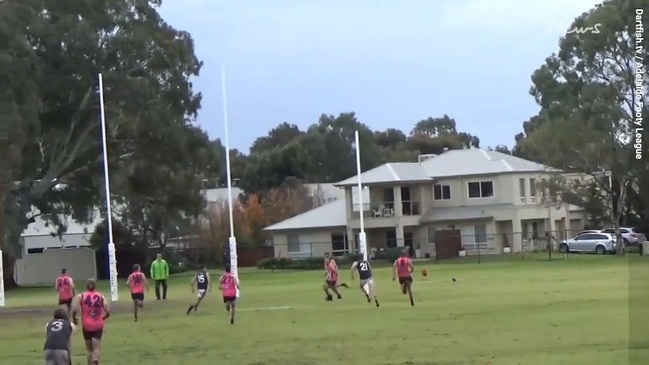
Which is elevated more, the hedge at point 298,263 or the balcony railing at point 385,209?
the balcony railing at point 385,209

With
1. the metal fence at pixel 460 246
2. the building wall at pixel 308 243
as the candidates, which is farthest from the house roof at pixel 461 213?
the building wall at pixel 308 243

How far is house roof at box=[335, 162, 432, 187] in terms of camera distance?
85188mm

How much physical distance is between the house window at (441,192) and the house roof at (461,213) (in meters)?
1.23

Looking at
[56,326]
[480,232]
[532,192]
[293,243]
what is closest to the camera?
[56,326]

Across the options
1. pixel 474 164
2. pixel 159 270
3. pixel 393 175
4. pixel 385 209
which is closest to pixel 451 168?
pixel 474 164

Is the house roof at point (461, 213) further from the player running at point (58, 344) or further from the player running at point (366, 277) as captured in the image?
the player running at point (58, 344)

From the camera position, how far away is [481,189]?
285 feet

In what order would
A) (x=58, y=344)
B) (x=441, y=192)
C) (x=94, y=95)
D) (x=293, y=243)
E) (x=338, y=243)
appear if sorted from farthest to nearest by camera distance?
(x=293, y=243), (x=338, y=243), (x=441, y=192), (x=94, y=95), (x=58, y=344)

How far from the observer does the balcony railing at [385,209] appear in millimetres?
85875

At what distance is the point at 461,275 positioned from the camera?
56.6 metres

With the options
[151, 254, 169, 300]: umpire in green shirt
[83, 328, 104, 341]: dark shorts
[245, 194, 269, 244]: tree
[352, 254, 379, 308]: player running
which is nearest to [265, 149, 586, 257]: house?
[245, 194, 269, 244]: tree

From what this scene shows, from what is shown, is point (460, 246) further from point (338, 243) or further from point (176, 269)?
point (176, 269)

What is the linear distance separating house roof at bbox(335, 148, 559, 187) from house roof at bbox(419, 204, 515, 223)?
2.37 meters

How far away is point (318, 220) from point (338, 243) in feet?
7.55
